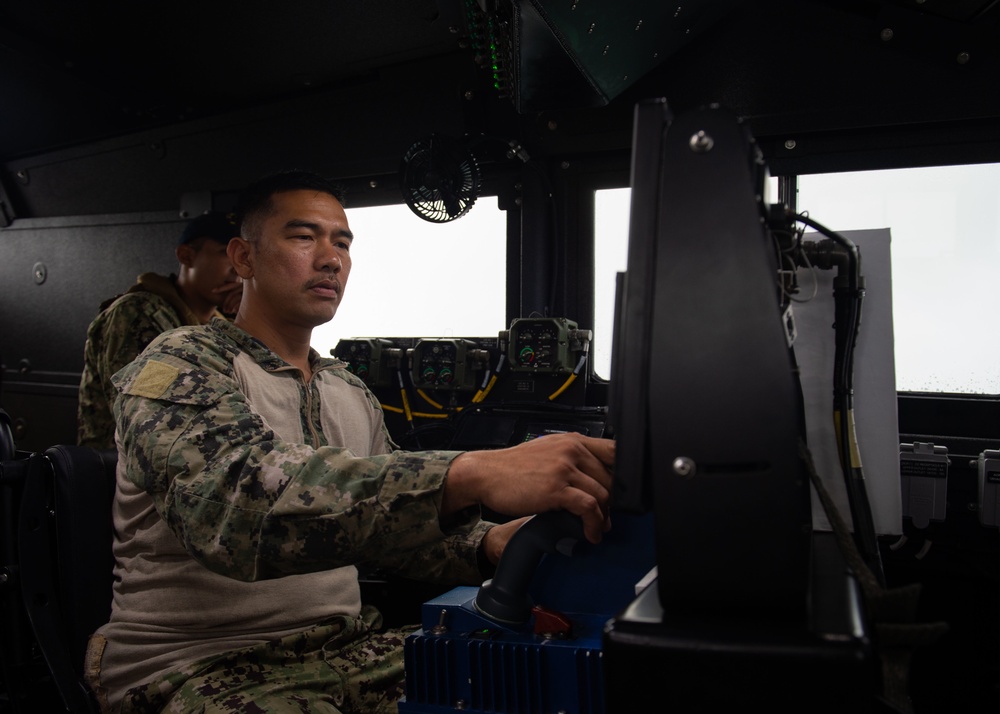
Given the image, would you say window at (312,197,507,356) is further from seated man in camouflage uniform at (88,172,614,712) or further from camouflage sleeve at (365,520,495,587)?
camouflage sleeve at (365,520,495,587)

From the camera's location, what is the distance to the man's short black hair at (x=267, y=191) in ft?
6.03

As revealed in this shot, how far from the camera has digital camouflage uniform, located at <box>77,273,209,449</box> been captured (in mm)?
2788

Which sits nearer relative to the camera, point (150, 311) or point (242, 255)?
point (242, 255)

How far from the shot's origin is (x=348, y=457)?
1.10 metres

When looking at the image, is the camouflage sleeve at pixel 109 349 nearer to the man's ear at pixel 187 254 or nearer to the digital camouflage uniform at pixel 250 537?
the man's ear at pixel 187 254

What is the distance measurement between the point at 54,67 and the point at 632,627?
13.8 feet

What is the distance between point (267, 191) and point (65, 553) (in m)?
0.94

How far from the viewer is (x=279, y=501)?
103 cm

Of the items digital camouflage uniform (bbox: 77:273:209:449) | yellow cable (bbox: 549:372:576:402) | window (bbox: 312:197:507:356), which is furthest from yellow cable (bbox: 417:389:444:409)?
digital camouflage uniform (bbox: 77:273:209:449)

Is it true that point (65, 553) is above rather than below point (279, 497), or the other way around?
below

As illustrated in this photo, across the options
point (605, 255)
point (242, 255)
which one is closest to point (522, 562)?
point (242, 255)

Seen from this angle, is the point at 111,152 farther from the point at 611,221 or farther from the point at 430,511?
the point at 430,511

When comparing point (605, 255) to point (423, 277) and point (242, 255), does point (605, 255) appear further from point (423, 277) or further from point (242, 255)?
point (242, 255)

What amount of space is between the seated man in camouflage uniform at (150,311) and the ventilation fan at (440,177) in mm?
716
